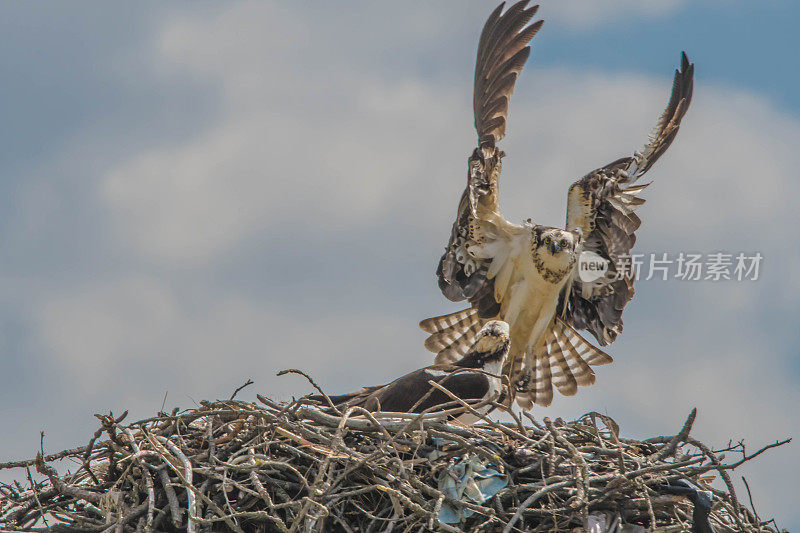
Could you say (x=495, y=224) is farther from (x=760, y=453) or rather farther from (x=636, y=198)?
(x=760, y=453)

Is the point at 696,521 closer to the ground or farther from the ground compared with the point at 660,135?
closer to the ground

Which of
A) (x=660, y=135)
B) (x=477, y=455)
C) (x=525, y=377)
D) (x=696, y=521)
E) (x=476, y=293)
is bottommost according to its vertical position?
(x=696, y=521)

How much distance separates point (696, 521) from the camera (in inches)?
204

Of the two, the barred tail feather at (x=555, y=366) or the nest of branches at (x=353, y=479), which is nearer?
the nest of branches at (x=353, y=479)

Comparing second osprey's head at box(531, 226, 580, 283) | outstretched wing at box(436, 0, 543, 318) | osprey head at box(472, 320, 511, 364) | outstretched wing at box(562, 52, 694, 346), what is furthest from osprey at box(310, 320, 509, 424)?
outstretched wing at box(562, 52, 694, 346)

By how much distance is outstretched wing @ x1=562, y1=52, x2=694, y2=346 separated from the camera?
798 cm

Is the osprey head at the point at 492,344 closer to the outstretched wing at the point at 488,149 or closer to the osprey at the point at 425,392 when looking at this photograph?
Answer: the osprey at the point at 425,392

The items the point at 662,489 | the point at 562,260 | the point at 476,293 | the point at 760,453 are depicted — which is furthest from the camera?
the point at 476,293

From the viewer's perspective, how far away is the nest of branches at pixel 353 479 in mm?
5008

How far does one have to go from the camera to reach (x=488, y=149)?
25.8ft

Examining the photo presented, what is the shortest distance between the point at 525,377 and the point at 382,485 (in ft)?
12.5

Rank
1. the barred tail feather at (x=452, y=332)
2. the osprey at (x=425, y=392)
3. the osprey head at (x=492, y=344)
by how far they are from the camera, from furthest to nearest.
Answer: the barred tail feather at (x=452, y=332) < the osprey head at (x=492, y=344) < the osprey at (x=425, y=392)

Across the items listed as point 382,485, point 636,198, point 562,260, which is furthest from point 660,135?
point 382,485

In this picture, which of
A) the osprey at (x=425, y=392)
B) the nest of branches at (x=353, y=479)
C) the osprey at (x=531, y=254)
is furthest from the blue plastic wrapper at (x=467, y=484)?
the osprey at (x=531, y=254)
